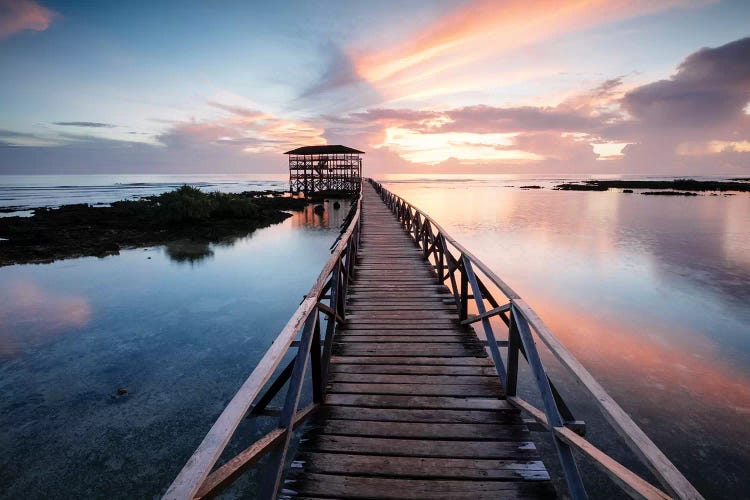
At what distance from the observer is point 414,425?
11.2ft

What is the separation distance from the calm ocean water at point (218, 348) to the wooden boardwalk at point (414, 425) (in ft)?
7.08

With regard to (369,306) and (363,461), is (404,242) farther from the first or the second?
(363,461)

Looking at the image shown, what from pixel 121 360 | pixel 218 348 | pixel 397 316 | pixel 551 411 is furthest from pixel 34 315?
pixel 551 411

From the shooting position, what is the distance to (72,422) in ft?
17.8

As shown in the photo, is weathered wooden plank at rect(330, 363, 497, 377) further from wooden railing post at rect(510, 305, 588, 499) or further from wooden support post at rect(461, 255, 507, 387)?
wooden railing post at rect(510, 305, 588, 499)

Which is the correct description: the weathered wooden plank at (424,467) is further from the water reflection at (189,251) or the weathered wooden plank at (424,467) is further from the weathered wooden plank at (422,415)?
the water reflection at (189,251)

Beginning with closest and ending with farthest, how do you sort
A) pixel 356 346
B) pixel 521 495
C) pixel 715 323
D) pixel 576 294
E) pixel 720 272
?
pixel 521 495
pixel 356 346
pixel 715 323
pixel 576 294
pixel 720 272

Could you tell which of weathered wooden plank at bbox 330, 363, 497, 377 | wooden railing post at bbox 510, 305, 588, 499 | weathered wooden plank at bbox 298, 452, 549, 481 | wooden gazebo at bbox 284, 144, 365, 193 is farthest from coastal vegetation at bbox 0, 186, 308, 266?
wooden gazebo at bbox 284, 144, 365, 193

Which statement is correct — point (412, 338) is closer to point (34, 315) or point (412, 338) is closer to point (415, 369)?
point (415, 369)

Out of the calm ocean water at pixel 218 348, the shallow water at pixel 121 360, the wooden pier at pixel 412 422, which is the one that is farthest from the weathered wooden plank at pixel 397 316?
the shallow water at pixel 121 360

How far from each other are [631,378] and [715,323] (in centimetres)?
468

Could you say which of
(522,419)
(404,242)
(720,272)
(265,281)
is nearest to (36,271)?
(265,281)

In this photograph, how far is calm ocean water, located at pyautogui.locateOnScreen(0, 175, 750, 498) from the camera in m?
4.82

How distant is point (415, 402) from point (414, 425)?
14.5 inches
